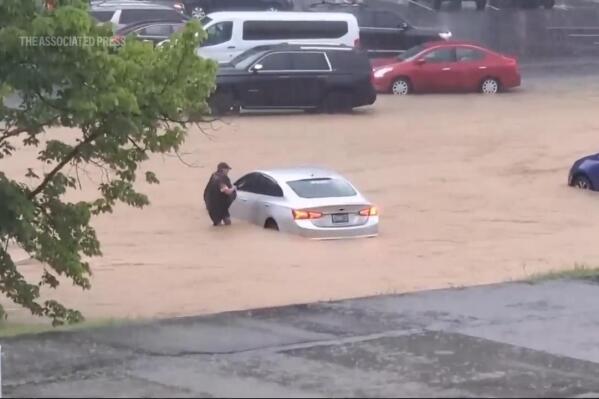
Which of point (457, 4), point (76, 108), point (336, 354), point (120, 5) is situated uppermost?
point (76, 108)

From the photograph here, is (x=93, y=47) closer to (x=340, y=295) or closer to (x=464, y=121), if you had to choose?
(x=340, y=295)

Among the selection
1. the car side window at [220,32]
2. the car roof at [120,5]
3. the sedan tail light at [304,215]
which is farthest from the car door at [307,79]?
the sedan tail light at [304,215]

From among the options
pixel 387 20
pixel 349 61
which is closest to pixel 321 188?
pixel 349 61

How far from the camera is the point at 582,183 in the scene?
30531 mm

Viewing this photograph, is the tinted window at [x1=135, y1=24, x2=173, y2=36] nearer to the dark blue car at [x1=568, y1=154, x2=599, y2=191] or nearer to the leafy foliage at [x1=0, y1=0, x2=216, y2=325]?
the dark blue car at [x1=568, y1=154, x2=599, y2=191]

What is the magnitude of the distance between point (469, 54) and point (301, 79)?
704cm

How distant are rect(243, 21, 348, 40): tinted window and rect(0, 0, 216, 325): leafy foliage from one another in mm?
24747

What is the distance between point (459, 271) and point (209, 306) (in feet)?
18.3

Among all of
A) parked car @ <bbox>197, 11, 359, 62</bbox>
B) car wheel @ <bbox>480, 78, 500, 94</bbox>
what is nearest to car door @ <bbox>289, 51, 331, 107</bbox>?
parked car @ <bbox>197, 11, 359, 62</bbox>

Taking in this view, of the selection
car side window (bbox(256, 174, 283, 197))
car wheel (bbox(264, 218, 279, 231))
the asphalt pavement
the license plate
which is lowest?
car wheel (bbox(264, 218, 279, 231))

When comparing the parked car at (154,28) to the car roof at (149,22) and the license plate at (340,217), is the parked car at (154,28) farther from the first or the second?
the license plate at (340,217)

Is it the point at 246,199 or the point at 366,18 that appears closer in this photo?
the point at 246,199

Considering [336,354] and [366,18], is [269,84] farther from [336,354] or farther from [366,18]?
[336,354]

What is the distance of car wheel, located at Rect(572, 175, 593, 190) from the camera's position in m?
30.3
